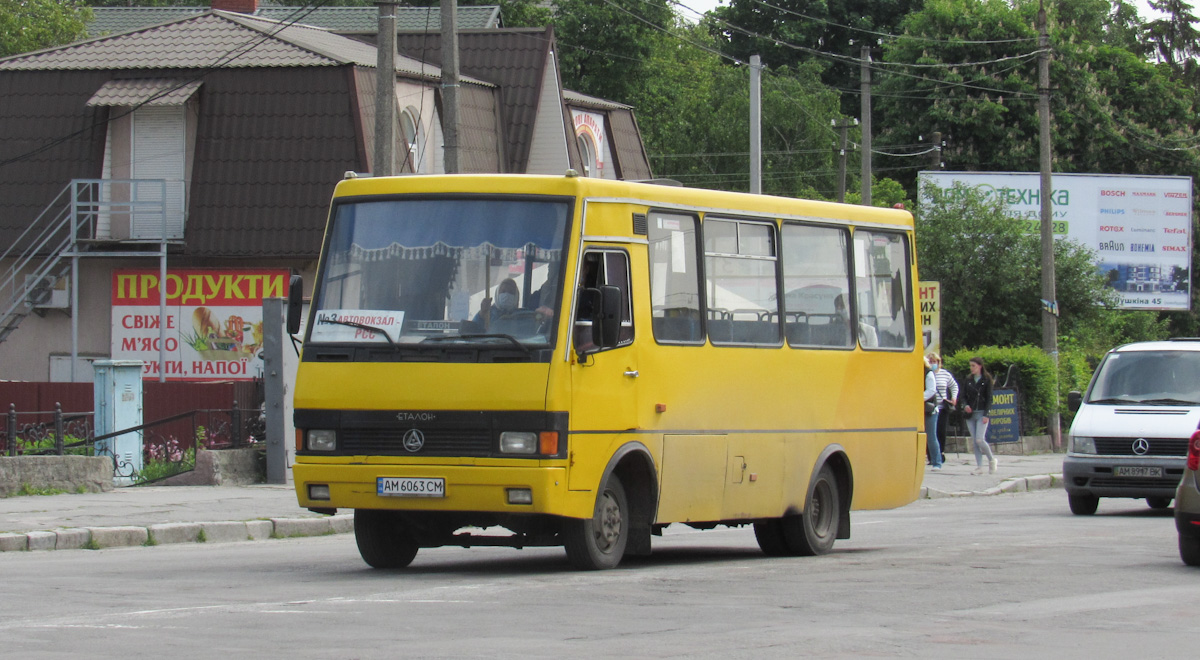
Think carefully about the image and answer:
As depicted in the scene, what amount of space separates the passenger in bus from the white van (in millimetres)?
9789

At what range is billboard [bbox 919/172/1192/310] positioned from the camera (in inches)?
1929

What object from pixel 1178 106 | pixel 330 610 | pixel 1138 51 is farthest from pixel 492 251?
pixel 1138 51

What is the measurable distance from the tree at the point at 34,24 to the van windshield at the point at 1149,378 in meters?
30.7

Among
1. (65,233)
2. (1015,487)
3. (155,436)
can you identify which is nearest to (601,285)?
(155,436)

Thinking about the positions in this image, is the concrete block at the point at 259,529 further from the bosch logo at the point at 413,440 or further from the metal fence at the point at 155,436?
the bosch logo at the point at 413,440

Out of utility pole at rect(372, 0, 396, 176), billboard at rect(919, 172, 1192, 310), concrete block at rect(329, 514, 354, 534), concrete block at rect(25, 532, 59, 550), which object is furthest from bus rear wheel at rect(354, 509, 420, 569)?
billboard at rect(919, 172, 1192, 310)

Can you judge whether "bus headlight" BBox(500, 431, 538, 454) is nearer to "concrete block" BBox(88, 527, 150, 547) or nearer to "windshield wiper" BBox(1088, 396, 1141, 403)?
"concrete block" BBox(88, 527, 150, 547)

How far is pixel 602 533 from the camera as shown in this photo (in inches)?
471

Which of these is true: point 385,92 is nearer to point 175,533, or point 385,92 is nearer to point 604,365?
point 175,533

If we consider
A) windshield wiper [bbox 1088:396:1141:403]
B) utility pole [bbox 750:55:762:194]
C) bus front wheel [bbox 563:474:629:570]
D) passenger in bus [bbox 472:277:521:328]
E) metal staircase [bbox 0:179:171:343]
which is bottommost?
bus front wheel [bbox 563:474:629:570]

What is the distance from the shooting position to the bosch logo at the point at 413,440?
11.5 meters

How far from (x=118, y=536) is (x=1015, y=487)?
15.2 metres

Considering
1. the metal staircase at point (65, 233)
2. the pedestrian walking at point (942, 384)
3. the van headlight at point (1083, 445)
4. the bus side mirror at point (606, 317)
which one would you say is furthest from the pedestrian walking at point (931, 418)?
the bus side mirror at point (606, 317)

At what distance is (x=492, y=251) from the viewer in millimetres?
11617
